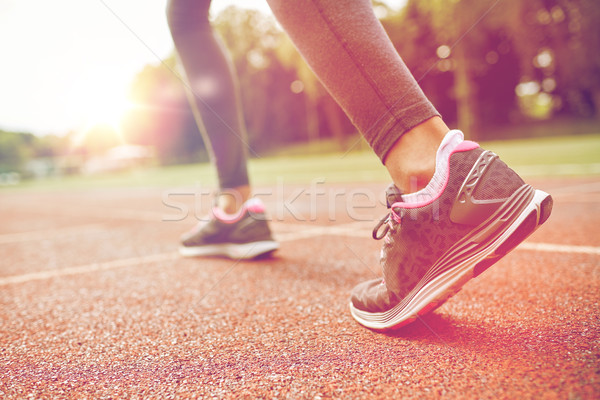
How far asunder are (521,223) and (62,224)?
3.62 metres

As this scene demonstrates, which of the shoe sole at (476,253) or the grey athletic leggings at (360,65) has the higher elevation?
the grey athletic leggings at (360,65)

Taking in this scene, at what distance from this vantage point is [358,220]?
9.19 feet

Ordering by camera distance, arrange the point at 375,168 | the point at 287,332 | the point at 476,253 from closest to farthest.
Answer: the point at 476,253 < the point at 287,332 < the point at 375,168

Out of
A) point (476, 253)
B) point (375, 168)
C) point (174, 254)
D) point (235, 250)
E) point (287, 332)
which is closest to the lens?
point (476, 253)

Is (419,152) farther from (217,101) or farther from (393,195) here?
(217,101)

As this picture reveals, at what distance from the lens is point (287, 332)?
102 cm

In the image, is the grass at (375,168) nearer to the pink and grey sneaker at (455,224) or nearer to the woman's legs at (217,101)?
the woman's legs at (217,101)

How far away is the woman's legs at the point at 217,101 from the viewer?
174 cm

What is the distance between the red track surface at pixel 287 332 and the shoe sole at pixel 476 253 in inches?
3.0

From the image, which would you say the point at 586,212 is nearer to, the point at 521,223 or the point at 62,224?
the point at 521,223

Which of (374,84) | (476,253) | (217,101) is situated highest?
(217,101)

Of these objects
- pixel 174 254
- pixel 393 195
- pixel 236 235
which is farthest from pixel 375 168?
pixel 393 195

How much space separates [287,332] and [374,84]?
576 millimetres

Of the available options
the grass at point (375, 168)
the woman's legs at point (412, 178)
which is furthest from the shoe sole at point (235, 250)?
the grass at point (375, 168)
